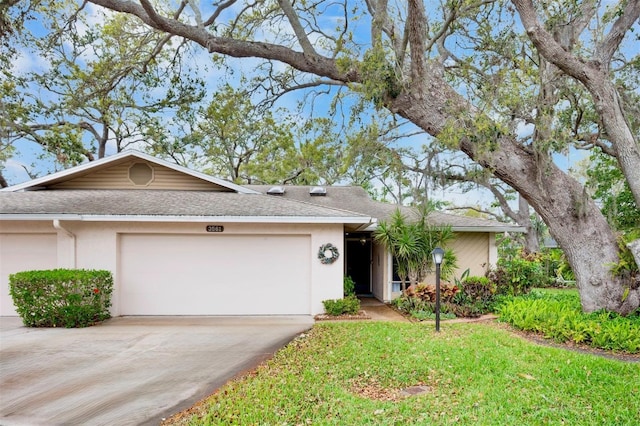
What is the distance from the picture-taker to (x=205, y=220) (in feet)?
28.9

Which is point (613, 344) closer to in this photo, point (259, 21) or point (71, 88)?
point (259, 21)

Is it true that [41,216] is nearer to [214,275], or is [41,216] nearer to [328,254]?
[214,275]

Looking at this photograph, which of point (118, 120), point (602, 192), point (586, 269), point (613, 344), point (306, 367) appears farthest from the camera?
point (118, 120)

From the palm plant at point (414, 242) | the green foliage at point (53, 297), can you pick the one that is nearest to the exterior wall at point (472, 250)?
the palm plant at point (414, 242)

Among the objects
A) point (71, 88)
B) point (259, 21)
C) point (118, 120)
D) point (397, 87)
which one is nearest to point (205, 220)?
point (397, 87)

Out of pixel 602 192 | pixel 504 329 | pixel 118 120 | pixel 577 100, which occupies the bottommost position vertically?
pixel 504 329

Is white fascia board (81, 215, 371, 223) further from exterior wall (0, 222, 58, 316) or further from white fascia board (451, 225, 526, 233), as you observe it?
white fascia board (451, 225, 526, 233)

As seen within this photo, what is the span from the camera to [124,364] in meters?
5.64

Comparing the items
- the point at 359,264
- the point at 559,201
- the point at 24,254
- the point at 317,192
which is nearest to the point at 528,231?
the point at 359,264

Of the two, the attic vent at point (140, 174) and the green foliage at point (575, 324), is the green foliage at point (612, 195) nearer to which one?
the green foliage at point (575, 324)

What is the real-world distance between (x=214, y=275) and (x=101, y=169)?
17.1 feet

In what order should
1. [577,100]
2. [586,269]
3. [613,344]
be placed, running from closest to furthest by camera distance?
[613,344] → [586,269] → [577,100]

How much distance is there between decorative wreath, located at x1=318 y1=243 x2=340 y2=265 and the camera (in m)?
9.33

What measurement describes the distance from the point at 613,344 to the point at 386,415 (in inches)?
195
